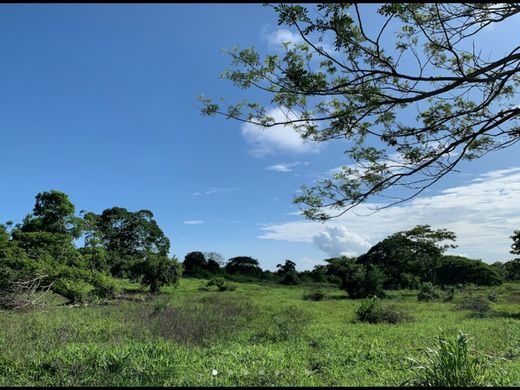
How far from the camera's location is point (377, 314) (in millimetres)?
12930

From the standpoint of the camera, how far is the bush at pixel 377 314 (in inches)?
505

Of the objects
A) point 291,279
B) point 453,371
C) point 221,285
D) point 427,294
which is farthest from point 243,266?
point 453,371

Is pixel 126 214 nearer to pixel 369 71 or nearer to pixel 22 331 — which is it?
pixel 22 331

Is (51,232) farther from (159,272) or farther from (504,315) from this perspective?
(504,315)

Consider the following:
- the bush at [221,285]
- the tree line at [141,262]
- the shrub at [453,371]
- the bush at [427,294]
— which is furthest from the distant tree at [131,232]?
the shrub at [453,371]

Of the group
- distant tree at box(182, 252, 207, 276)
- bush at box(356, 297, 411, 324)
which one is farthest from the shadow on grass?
distant tree at box(182, 252, 207, 276)

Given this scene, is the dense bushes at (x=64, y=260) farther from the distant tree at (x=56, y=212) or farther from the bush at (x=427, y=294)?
the bush at (x=427, y=294)

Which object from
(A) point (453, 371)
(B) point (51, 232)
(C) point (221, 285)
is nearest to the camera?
(A) point (453, 371)

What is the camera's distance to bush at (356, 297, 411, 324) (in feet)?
42.1

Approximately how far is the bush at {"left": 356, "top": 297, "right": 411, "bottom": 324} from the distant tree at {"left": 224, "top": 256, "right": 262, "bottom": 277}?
30.1 m

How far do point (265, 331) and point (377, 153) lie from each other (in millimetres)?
5760

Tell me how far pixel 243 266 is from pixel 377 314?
32.3 m

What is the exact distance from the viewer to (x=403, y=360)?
632cm

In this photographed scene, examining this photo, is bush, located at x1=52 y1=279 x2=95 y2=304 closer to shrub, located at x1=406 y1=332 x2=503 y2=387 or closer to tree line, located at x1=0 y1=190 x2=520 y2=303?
tree line, located at x1=0 y1=190 x2=520 y2=303
